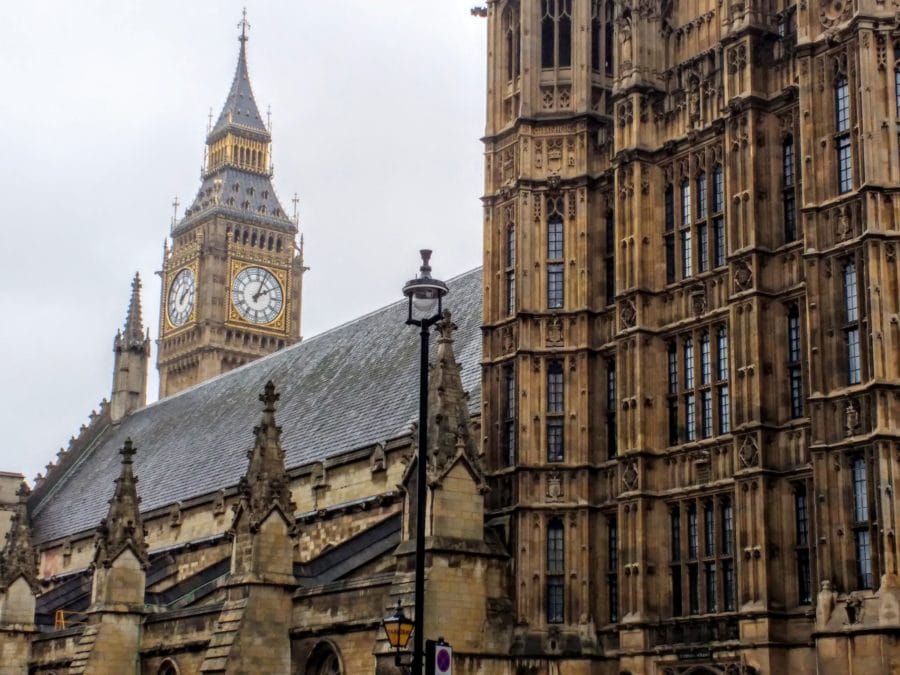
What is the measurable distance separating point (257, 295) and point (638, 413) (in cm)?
6883

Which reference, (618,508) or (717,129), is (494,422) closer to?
(618,508)

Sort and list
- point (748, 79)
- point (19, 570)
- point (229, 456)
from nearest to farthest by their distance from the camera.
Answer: point (748, 79) → point (19, 570) → point (229, 456)

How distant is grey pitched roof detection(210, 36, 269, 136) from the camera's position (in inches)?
4183

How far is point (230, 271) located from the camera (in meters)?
99.2

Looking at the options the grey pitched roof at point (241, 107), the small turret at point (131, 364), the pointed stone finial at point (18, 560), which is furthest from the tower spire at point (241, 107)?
the pointed stone finial at point (18, 560)

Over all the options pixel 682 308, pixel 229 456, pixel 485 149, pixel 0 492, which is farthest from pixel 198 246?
pixel 682 308

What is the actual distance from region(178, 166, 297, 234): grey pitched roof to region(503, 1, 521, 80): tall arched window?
63820 mm

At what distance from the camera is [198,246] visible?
3915 inches

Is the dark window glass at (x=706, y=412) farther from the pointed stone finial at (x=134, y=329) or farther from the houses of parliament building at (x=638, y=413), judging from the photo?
the pointed stone finial at (x=134, y=329)

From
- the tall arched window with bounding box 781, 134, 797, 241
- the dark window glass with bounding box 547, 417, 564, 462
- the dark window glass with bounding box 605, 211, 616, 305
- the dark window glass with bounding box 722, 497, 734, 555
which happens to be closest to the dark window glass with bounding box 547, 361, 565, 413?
the dark window glass with bounding box 547, 417, 564, 462

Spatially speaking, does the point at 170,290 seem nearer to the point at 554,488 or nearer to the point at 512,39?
the point at 512,39

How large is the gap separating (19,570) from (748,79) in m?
30.9

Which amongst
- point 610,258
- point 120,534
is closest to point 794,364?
point 610,258

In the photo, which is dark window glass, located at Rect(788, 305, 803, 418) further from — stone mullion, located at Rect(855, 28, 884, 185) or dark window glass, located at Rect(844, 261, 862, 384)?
stone mullion, located at Rect(855, 28, 884, 185)
